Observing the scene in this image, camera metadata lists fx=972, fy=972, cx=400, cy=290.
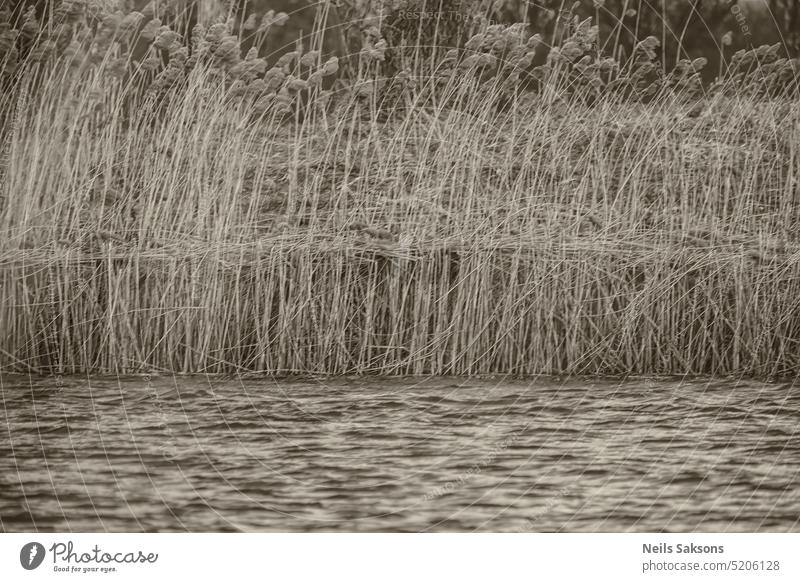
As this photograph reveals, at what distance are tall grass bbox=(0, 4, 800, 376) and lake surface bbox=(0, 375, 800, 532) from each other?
0.09 m

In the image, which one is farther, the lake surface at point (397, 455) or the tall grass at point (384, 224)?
the tall grass at point (384, 224)

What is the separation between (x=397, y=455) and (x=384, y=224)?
72cm

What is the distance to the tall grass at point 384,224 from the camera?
296 centimetres

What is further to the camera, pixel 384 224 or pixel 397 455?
pixel 384 224

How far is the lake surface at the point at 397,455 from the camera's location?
264 cm

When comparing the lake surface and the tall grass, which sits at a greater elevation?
the tall grass

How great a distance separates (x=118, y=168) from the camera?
3.00m

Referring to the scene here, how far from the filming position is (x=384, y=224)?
9.91 feet

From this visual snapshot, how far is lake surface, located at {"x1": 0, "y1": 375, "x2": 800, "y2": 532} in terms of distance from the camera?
8.66 feet

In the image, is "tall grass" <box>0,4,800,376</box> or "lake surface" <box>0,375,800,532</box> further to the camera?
"tall grass" <box>0,4,800,376</box>

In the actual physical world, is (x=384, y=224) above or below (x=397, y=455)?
above

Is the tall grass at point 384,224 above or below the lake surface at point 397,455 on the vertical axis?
above

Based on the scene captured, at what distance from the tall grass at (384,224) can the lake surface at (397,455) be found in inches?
3.7

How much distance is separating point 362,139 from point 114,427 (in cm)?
115
